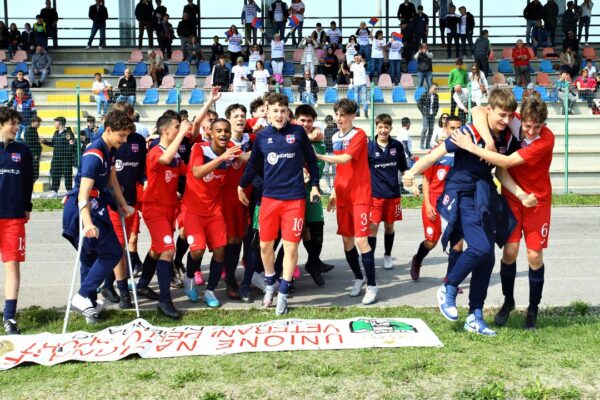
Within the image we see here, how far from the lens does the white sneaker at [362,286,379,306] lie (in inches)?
356

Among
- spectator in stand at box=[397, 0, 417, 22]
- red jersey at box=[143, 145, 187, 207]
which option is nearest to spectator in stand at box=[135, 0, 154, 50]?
spectator in stand at box=[397, 0, 417, 22]

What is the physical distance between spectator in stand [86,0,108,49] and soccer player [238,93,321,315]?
2323 cm

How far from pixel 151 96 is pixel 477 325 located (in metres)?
19.1

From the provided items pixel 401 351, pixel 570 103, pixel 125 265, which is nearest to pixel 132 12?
pixel 570 103

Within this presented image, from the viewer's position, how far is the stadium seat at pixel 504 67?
1150 inches

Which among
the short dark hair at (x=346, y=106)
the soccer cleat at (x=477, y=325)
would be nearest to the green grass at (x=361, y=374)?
the soccer cleat at (x=477, y=325)

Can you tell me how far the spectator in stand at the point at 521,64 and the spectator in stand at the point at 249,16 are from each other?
895 centimetres

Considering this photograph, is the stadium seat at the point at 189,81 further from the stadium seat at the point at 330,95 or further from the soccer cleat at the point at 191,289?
the soccer cleat at the point at 191,289

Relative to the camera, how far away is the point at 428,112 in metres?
23.4

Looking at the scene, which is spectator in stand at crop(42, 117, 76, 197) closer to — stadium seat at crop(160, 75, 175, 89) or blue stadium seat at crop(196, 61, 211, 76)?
stadium seat at crop(160, 75, 175, 89)

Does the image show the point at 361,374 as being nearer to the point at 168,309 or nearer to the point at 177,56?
A: the point at 168,309

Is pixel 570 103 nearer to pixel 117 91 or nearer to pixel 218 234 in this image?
pixel 117 91

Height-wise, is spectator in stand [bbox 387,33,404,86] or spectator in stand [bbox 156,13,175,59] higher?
spectator in stand [bbox 156,13,175,59]

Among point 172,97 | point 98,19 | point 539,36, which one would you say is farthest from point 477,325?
point 98,19
